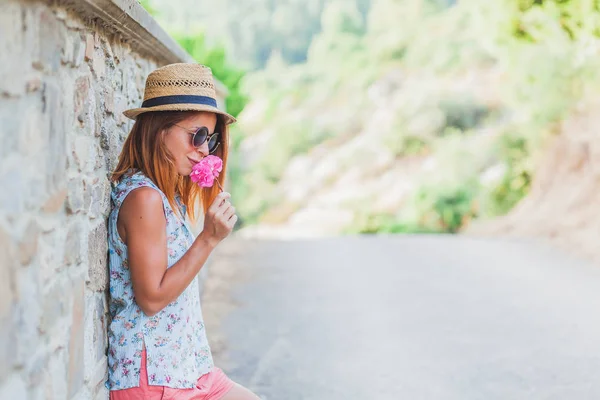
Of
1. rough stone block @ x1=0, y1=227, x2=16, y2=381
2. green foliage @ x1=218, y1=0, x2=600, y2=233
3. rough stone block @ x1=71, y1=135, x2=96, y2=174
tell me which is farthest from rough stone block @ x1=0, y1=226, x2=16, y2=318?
green foliage @ x1=218, y1=0, x2=600, y2=233

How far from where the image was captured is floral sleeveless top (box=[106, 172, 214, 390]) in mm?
2141

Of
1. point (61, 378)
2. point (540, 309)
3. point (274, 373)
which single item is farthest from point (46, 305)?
point (540, 309)

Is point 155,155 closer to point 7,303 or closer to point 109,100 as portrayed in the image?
point 109,100

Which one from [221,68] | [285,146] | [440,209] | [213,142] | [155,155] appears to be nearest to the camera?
[155,155]

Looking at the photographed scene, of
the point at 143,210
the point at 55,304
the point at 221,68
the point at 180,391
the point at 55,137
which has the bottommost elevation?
the point at 180,391

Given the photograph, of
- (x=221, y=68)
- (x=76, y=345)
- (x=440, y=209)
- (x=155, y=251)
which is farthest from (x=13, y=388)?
(x=440, y=209)

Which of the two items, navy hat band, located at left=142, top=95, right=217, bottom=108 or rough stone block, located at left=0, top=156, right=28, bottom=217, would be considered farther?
navy hat band, located at left=142, top=95, right=217, bottom=108

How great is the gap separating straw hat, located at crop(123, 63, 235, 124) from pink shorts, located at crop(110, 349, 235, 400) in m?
0.77

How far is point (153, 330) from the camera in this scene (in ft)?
7.08

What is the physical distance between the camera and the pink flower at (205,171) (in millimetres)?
2264

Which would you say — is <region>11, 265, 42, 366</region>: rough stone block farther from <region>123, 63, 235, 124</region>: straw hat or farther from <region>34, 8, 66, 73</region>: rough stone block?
<region>123, 63, 235, 124</region>: straw hat

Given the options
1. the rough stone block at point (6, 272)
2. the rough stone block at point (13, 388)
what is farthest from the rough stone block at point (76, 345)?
the rough stone block at point (6, 272)

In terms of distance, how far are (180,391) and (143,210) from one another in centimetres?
57

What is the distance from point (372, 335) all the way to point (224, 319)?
1.08 m
